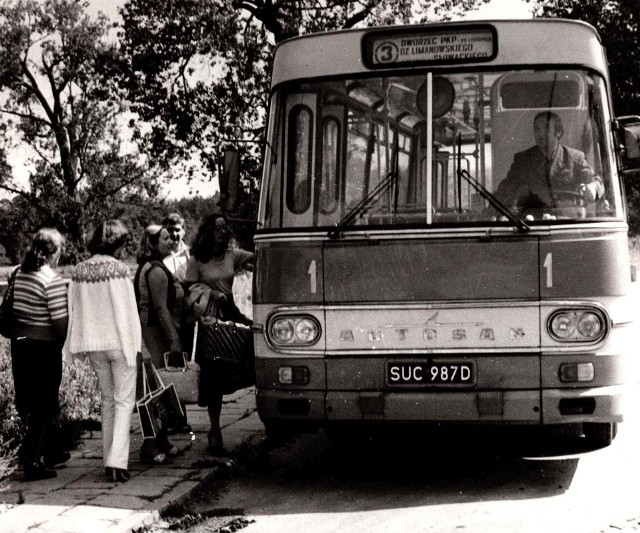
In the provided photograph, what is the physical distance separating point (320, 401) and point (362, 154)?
1695 mm

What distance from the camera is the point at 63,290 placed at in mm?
7516

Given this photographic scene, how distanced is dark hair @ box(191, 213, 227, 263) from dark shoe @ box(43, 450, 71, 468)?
Answer: 1784mm

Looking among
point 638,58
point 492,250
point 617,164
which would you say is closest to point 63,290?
point 492,250

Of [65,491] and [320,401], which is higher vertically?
[320,401]

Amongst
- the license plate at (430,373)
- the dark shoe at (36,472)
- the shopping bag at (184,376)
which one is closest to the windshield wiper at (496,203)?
the license plate at (430,373)

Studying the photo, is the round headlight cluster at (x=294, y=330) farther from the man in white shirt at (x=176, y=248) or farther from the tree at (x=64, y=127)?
the tree at (x=64, y=127)

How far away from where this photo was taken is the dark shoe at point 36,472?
24.4 ft

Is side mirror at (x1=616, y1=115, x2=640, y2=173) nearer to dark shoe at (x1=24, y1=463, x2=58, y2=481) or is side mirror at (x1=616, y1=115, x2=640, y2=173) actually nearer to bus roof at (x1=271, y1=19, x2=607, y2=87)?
bus roof at (x1=271, y1=19, x2=607, y2=87)

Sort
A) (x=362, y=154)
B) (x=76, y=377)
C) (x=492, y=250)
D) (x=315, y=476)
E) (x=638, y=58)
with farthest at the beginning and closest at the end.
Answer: (x=638, y=58) < (x=76, y=377) < (x=315, y=476) < (x=362, y=154) < (x=492, y=250)

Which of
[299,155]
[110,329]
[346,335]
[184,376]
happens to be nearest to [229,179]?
[299,155]

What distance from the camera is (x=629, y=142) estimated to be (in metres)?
7.39

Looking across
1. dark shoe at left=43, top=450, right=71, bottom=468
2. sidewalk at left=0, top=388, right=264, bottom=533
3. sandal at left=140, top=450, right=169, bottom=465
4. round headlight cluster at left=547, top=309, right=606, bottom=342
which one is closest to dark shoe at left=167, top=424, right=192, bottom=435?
sidewalk at left=0, top=388, right=264, bottom=533

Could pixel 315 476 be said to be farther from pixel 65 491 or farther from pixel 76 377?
pixel 76 377

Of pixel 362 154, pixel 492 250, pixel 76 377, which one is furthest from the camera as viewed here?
pixel 76 377
